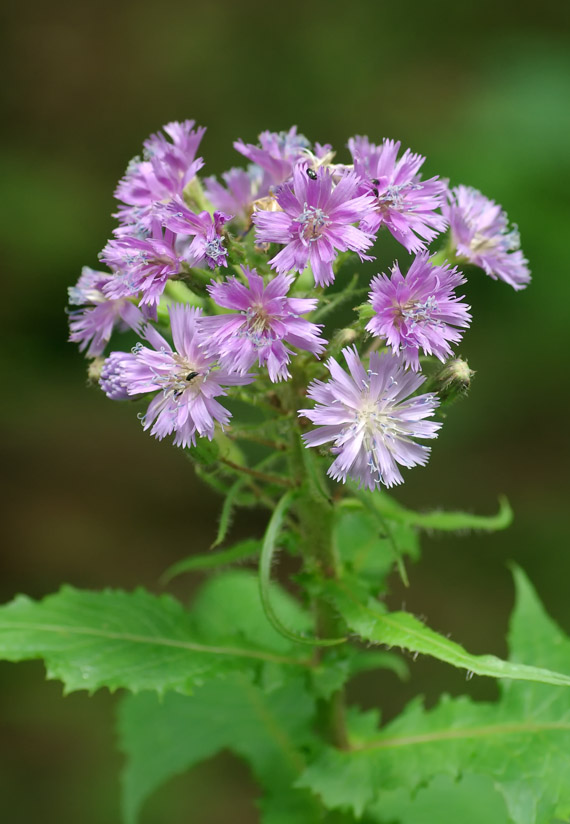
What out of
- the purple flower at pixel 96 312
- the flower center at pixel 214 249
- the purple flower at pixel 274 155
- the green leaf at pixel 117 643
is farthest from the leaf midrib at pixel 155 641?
the purple flower at pixel 274 155

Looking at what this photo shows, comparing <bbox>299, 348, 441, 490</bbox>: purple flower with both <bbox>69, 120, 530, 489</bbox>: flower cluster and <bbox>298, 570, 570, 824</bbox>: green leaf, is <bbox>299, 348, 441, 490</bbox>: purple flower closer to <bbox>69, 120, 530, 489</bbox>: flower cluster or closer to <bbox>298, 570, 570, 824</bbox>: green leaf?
<bbox>69, 120, 530, 489</bbox>: flower cluster

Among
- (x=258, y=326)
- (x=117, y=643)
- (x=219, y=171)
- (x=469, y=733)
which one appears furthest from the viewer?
(x=219, y=171)

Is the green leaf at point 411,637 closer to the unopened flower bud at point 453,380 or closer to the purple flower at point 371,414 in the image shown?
the purple flower at point 371,414

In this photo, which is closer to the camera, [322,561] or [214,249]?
[214,249]

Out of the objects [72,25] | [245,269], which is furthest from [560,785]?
[72,25]

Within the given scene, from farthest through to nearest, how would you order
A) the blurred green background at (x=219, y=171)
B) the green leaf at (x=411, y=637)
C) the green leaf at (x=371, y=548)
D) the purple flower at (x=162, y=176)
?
the blurred green background at (x=219, y=171), the green leaf at (x=371, y=548), the purple flower at (x=162, y=176), the green leaf at (x=411, y=637)

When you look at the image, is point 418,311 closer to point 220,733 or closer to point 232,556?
point 232,556

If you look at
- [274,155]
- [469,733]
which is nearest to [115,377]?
[274,155]
